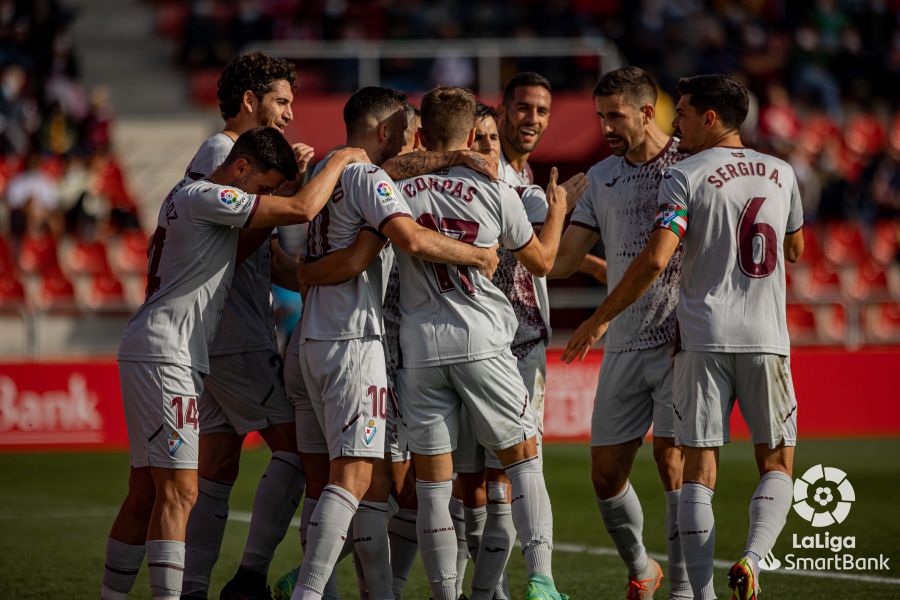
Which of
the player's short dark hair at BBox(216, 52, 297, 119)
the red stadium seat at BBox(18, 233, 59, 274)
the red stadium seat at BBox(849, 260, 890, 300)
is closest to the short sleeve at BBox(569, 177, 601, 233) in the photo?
the player's short dark hair at BBox(216, 52, 297, 119)

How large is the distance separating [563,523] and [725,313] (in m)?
3.95

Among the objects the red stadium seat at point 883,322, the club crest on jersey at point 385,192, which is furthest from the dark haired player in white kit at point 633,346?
the red stadium seat at point 883,322

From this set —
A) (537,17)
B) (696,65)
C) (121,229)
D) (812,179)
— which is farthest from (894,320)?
(121,229)

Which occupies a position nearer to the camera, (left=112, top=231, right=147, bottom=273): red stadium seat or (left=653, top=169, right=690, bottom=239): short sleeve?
(left=653, top=169, right=690, bottom=239): short sleeve

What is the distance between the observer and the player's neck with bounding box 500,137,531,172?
Answer: 7371 mm

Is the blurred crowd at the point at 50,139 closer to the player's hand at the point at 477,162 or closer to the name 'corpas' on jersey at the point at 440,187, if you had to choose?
the name 'corpas' on jersey at the point at 440,187

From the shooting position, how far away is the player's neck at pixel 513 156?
7371 millimetres

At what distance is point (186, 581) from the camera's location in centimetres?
666

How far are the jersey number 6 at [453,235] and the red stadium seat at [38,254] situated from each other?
13.3 metres

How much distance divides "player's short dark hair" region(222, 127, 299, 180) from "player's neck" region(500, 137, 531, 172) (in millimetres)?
1690

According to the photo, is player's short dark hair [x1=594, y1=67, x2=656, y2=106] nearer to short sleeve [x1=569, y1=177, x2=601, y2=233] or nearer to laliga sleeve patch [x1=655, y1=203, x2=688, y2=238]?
short sleeve [x1=569, y1=177, x2=601, y2=233]

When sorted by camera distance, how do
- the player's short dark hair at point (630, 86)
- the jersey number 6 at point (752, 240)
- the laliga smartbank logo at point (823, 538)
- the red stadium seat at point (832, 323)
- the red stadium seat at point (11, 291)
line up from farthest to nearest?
the red stadium seat at point (11, 291) < the red stadium seat at point (832, 323) < the laliga smartbank logo at point (823, 538) < the player's short dark hair at point (630, 86) < the jersey number 6 at point (752, 240)

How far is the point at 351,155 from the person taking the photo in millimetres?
6172

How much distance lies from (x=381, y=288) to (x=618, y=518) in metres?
1.87
